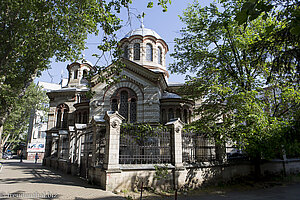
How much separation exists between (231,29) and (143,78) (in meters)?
7.74

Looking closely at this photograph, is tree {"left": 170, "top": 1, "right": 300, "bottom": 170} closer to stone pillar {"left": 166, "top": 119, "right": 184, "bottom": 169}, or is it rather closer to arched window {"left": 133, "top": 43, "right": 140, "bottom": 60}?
stone pillar {"left": 166, "top": 119, "right": 184, "bottom": 169}

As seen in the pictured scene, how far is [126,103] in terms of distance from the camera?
56.0 feet

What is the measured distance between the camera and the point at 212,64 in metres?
12.5

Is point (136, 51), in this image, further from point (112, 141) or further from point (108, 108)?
point (112, 141)

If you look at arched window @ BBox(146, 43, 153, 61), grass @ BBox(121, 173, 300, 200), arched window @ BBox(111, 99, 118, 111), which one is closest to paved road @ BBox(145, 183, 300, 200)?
grass @ BBox(121, 173, 300, 200)

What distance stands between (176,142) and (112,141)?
2850mm

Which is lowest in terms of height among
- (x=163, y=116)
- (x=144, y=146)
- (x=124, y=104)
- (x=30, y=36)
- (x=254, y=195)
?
(x=254, y=195)

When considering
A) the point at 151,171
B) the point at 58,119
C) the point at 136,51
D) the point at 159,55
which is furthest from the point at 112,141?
the point at 159,55

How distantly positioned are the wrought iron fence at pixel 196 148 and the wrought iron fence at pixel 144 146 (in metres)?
0.96

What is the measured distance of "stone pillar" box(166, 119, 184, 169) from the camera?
356 inches

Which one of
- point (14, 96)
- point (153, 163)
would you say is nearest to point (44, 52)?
point (14, 96)

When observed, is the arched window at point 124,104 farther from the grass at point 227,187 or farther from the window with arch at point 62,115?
the grass at point 227,187

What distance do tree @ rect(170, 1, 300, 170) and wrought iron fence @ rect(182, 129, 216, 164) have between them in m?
0.54

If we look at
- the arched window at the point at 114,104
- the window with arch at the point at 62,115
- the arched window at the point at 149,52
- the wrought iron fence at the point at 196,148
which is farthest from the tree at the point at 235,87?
the window with arch at the point at 62,115
